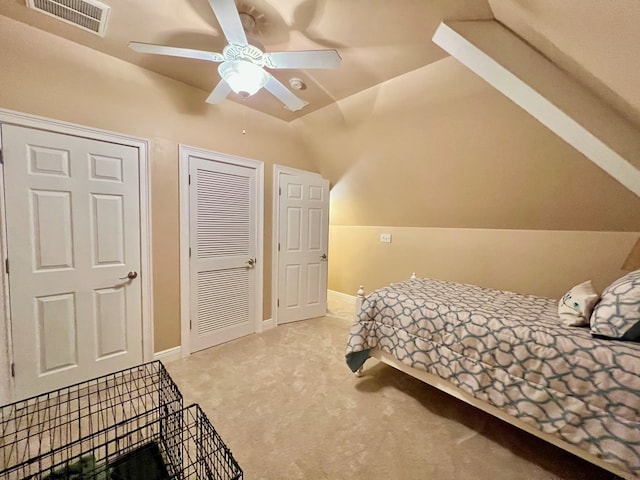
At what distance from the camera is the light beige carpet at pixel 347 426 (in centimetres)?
145

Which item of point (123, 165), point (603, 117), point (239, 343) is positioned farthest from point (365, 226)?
point (123, 165)

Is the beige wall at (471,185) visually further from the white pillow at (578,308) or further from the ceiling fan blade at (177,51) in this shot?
the ceiling fan blade at (177,51)

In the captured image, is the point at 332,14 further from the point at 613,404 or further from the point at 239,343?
the point at 239,343

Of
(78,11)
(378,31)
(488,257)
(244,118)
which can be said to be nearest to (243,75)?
→ (378,31)

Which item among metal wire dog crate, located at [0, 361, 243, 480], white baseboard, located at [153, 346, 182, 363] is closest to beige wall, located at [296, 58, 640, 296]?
metal wire dog crate, located at [0, 361, 243, 480]

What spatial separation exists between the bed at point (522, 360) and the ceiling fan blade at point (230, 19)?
198 cm

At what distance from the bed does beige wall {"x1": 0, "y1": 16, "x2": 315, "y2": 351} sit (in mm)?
1775

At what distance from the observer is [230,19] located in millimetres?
1161

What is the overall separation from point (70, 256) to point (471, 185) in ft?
12.0

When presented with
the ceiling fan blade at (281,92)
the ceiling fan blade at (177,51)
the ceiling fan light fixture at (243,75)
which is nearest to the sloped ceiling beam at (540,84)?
the ceiling fan blade at (281,92)

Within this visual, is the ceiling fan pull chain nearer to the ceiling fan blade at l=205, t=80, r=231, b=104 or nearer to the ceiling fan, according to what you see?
the ceiling fan blade at l=205, t=80, r=231, b=104

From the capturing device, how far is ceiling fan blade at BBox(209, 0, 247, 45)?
3.54 feet

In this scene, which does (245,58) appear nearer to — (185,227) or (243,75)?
(243,75)

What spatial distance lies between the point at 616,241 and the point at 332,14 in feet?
10.0
